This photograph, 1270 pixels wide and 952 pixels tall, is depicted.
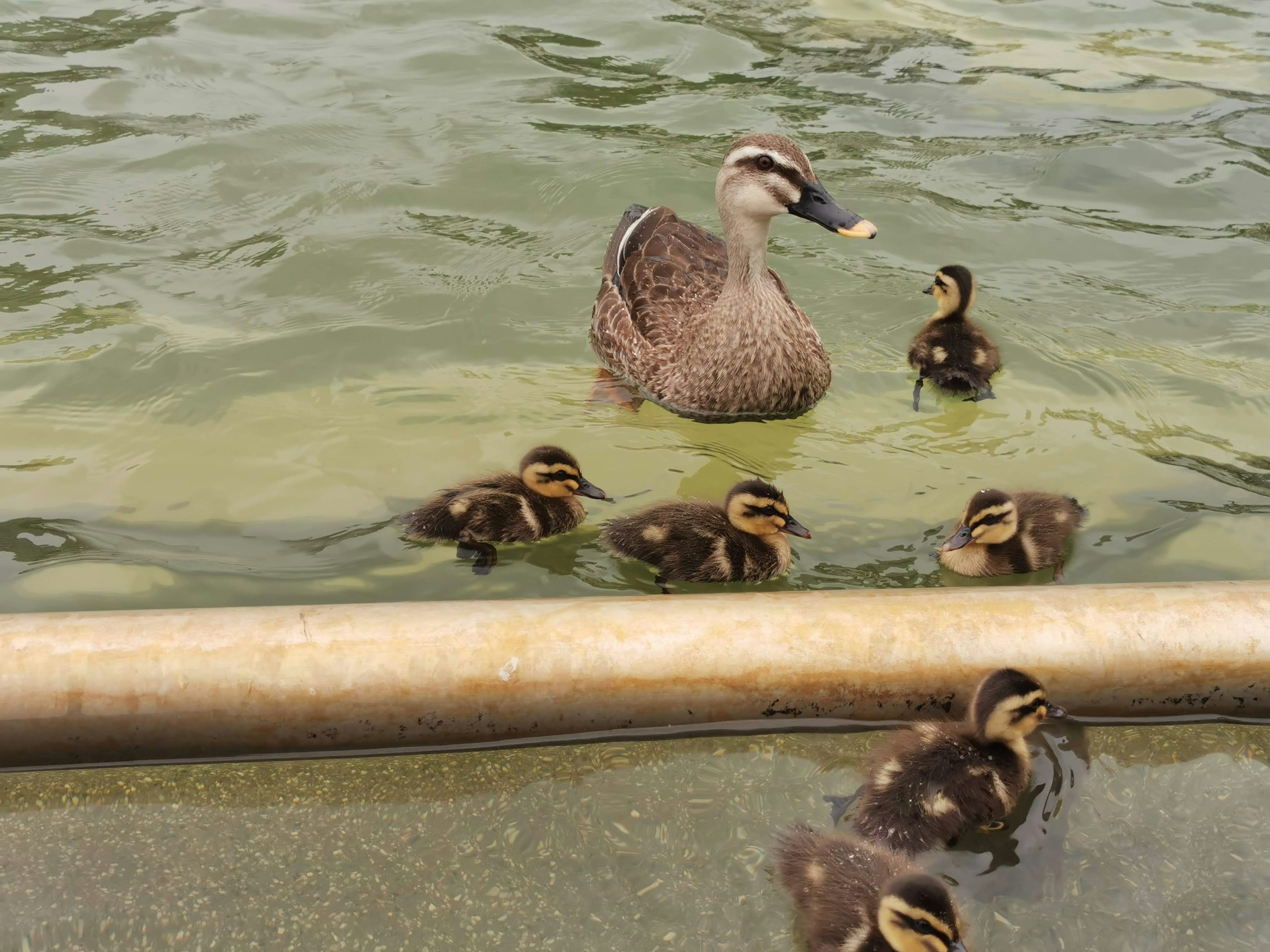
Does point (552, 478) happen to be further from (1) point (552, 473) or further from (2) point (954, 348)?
(2) point (954, 348)

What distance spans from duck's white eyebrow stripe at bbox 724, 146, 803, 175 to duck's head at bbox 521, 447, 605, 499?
1.49 m

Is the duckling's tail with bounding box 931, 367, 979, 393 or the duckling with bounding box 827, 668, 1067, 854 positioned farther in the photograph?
the duckling's tail with bounding box 931, 367, 979, 393

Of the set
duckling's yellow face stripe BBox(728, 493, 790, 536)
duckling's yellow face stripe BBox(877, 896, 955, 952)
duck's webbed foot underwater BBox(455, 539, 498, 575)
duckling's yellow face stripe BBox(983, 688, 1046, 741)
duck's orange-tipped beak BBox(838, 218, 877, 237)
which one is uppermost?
duck's orange-tipped beak BBox(838, 218, 877, 237)

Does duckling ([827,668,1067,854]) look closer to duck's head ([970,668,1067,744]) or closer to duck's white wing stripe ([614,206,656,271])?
duck's head ([970,668,1067,744])

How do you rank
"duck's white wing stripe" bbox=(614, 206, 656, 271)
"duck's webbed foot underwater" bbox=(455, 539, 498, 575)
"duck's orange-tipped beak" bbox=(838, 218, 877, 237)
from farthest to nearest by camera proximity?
"duck's white wing stripe" bbox=(614, 206, 656, 271) → "duck's orange-tipped beak" bbox=(838, 218, 877, 237) → "duck's webbed foot underwater" bbox=(455, 539, 498, 575)

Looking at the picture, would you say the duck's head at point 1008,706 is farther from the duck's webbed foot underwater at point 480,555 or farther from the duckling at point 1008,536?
the duck's webbed foot underwater at point 480,555

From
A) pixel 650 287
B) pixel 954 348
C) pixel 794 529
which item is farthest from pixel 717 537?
pixel 650 287

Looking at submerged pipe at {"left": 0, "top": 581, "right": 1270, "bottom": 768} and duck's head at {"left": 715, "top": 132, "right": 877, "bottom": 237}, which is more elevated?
duck's head at {"left": 715, "top": 132, "right": 877, "bottom": 237}

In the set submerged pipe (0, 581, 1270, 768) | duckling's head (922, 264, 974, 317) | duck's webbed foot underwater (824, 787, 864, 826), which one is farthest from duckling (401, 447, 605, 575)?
duckling's head (922, 264, 974, 317)

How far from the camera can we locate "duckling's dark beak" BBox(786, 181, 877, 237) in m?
4.62

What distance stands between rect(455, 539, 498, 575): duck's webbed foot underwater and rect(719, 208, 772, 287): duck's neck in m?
1.78

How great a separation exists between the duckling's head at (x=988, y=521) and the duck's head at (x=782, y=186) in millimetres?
1205

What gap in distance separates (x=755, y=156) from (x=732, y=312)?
67 cm

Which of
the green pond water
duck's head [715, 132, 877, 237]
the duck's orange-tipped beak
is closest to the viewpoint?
the green pond water
